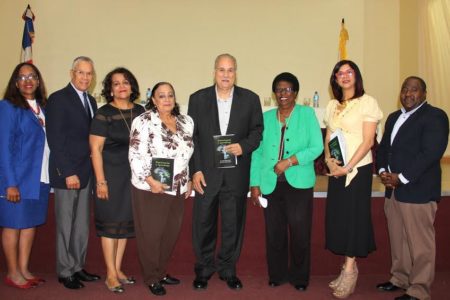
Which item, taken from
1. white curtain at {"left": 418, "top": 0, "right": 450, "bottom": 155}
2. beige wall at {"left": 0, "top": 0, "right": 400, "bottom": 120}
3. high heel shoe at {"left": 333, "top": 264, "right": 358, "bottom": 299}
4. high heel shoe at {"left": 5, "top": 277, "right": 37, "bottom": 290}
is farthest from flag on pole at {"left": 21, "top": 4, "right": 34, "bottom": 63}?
white curtain at {"left": 418, "top": 0, "right": 450, "bottom": 155}

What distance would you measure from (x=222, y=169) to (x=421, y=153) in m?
1.37

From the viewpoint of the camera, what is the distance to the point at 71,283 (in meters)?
3.17

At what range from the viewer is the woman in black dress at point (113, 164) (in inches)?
117

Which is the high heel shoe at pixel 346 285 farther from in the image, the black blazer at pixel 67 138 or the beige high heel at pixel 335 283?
the black blazer at pixel 67 138

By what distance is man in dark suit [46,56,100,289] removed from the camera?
3051 millimetres

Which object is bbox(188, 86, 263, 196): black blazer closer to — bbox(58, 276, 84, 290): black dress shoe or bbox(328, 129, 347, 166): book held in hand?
bbox(328, 129, 347, 166): book held in hand

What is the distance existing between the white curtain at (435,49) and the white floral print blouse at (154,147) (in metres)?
7.75

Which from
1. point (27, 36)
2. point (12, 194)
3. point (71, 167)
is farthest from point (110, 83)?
point (27, 36)

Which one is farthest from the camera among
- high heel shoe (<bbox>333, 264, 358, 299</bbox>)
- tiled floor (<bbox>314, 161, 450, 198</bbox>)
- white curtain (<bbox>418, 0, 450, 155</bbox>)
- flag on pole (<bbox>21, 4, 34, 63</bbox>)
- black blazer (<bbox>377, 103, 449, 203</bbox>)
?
white curtain (<bbox>418, 0, 450, 155</bbox>)

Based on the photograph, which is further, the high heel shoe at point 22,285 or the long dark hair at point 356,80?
the high heel shoe at point 22,285

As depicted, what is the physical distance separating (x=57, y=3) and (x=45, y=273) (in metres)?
6.64

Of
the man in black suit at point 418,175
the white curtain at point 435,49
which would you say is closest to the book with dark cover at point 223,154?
the man in black suit at point 418,175

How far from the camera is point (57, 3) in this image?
850 centimetres

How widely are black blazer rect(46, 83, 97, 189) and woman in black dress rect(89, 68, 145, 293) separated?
199 millimetres
